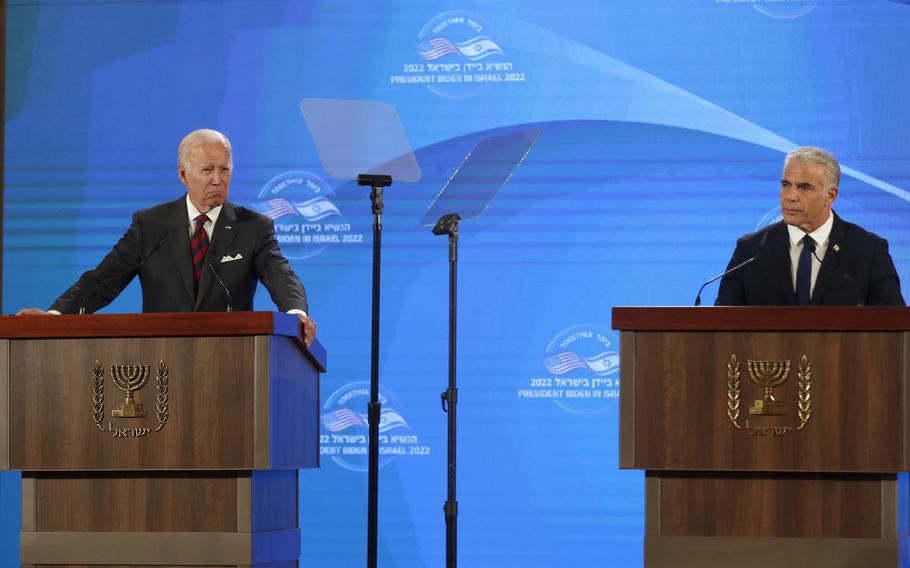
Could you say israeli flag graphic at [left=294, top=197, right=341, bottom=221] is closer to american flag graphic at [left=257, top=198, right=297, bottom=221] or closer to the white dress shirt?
american flag graphic at [left=257, top=198, right=297, bottom=221]

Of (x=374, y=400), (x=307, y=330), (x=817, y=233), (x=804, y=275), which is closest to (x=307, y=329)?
(x=307, y=330)

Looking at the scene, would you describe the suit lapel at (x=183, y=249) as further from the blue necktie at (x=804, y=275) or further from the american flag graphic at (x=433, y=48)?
the american flag graphic at (x=433, y=48)

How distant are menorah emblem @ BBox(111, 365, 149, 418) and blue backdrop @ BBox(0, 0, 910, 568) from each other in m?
2.41

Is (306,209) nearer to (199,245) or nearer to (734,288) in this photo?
(199,245)

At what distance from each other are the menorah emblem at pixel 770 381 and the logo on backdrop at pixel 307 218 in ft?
9.41

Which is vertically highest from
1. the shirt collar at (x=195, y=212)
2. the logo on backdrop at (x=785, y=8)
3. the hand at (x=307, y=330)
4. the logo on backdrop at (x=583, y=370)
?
the logo on backdrop at (x=785, y=8)

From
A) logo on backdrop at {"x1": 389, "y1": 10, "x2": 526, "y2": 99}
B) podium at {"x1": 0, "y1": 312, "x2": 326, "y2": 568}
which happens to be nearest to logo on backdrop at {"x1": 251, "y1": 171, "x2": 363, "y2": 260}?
logo on backdrop at {"x1": 389, "y1": 10, "x2": 526, "y2": 99}

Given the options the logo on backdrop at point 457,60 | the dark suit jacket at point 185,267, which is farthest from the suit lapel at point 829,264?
the logo on backdrop at point 457,60

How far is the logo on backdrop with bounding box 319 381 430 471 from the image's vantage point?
5.45 meters

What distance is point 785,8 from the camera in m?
5.29

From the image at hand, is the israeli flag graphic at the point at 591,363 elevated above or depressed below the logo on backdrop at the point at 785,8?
below

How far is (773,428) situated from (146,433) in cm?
149

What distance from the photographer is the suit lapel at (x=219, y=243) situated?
149 inches

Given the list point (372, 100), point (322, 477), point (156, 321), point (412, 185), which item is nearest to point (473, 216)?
point (412, 185)
